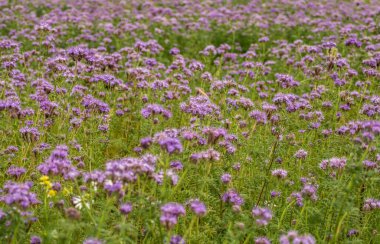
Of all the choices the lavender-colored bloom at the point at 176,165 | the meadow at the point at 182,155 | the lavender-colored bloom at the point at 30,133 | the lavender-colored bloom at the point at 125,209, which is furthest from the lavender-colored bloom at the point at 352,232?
the lavender-colored bloom at the point at 30,133

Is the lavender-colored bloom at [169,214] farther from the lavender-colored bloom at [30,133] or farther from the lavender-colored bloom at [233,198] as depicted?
the lavender-colored bloom at [30,133]

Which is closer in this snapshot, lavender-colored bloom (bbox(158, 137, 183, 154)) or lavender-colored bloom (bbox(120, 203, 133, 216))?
lavender-colored bloom (bbox(120, 203, 133, 216))

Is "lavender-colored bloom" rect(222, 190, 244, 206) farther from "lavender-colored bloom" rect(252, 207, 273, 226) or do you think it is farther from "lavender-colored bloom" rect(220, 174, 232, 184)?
"lavender-colored bloom" rect(252, 207, 273, 226)

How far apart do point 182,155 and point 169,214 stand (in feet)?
6.94

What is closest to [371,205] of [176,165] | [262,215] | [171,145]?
[262,215]

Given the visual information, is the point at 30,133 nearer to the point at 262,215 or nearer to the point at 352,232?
the point at 262,215

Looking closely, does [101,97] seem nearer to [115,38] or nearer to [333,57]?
[333,57]

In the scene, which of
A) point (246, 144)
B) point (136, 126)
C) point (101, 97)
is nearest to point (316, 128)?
point (246, 144)

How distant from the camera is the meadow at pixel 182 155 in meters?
4.73

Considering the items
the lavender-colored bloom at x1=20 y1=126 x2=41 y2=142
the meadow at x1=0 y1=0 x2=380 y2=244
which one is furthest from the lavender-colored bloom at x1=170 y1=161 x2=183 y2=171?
the lavender-colored bloom at x1=20 y1=126 x2=41 y2=142

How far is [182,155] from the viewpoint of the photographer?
6.41m

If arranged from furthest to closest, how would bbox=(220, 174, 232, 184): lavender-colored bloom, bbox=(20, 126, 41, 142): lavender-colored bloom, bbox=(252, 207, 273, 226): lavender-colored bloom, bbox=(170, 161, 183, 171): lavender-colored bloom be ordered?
bbox=(20, 126, 41, 142): lavender-colored bloom → bbox=(220, 174, 232, 184): lavender-colored bloom → bbox=(170, 161, 183, 171): lavender-colored bloom → bbox=(252, 207, 273, 226): lavender-colored bloom

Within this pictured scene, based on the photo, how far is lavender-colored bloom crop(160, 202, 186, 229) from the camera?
14.0 feet

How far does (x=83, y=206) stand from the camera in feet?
15.8
